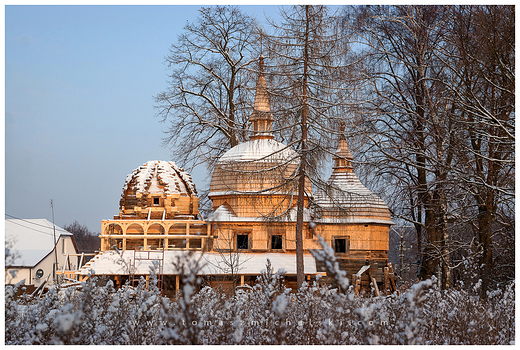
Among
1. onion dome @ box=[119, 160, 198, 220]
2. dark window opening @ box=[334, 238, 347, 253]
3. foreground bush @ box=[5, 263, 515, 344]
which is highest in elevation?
onion dome @ box=[119, 160, 198, 220]

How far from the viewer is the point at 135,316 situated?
7.12 meters

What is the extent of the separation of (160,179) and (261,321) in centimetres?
1753

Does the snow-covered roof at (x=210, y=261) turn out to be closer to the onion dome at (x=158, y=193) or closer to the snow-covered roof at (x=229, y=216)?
the snow-covered roof at (x=229, y=216)

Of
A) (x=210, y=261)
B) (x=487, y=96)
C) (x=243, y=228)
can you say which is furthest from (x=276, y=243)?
(x=487, y=96)

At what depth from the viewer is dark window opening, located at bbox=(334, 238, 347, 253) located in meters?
22.9

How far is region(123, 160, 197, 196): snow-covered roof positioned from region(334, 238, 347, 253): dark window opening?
21.7 feet

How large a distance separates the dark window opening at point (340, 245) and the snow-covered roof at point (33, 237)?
2312cm

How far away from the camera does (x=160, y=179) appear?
24.6 meters

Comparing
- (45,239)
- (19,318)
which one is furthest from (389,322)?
(45,239)

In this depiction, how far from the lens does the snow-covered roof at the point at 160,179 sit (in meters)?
24.5

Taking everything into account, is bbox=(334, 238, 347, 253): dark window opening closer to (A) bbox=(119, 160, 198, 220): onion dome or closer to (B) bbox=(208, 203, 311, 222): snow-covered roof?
(B) bbox=(208, 203, 311, 222): snow-covered roof

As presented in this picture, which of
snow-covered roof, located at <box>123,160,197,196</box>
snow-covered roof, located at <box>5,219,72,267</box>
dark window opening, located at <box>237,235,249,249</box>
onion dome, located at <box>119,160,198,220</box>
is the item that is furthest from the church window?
snow-covered roof, located at <box>5,219,72,267</box>

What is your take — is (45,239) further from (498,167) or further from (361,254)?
(498,167)

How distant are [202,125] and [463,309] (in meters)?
20.6
